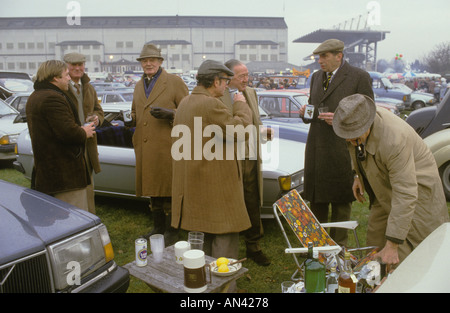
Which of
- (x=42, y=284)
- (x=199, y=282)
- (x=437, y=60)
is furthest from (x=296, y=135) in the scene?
(x=437, y=60)

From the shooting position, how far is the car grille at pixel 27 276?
80.7 inches

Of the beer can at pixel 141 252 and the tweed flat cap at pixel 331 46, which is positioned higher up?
the tweed flat cap at pixel 331 46

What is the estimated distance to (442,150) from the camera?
6.36 metres

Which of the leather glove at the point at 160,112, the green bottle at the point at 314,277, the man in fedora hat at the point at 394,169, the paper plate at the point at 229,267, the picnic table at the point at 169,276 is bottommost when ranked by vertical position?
the picnic table at the point at 169,276

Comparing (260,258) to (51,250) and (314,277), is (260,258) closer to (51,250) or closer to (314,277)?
(314,277)

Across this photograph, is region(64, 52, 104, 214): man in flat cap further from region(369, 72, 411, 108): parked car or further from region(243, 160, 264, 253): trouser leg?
region(369, 72, 411, 108): parked car

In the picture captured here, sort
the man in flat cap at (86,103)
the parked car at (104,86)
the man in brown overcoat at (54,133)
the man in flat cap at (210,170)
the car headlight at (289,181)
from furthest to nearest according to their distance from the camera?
the parked car at (104,86) → the car headlight at (289,181) → the man in flat cap at (86,103) → the man in brown overcoat at (54,133) → the man in flat cap at (210,170)

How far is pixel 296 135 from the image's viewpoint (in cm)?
690

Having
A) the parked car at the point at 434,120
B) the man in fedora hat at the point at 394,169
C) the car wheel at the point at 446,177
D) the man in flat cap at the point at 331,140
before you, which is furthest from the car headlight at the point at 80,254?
the parked car at the point at 434,120

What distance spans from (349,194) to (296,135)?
3.07 m

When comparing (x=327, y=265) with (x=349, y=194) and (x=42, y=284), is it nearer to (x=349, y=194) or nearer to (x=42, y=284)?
(x=349, y=194)

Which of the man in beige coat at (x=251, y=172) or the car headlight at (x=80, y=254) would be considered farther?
the man in beige coat at (x=251, y=172)

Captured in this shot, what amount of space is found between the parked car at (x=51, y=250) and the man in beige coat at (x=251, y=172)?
1602 millimetres

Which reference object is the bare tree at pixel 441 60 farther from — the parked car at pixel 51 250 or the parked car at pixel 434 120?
the parked car at pixel 51 250
